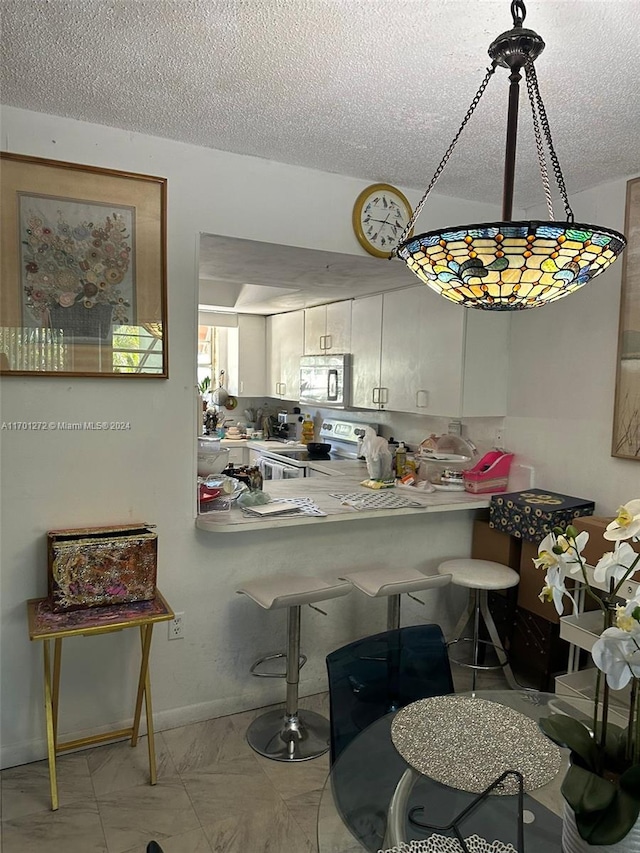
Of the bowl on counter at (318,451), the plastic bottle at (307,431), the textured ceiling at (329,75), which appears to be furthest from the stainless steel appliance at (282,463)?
the textured ceiling at (329,75)

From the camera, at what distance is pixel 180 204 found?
2.45m

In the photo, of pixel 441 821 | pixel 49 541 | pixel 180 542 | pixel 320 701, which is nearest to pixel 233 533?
pixel 180 542

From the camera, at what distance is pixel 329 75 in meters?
1.84

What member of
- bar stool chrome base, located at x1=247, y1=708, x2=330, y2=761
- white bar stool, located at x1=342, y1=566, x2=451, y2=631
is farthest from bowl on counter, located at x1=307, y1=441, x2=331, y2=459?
bar stool chrome base, located at x1=247, y1=708, x2=330, y2=761

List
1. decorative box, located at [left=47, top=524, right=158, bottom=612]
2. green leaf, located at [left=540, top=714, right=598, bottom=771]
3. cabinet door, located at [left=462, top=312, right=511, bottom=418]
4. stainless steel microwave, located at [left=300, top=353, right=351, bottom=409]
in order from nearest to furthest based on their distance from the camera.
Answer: green leaf, located at [left=540, top=714, right=598, bottom=771] → decorative box, located at [left=47, top=524, right=158, bottom=612] → cabinet door, located at [left=462, top=312, right=511, bottom=418] → stainless steel microwave, located at [left=300, top=353, right=351, bottom=409]

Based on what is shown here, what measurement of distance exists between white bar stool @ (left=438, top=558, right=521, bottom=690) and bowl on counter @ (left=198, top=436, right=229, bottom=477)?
119cm

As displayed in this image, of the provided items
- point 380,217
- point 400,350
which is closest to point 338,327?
point 400,350

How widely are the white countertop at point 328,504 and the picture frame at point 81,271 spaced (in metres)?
0.68

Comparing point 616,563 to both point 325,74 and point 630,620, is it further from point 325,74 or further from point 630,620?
point 325,74

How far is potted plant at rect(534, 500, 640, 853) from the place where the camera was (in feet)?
3.11

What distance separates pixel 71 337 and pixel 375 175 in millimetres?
1527

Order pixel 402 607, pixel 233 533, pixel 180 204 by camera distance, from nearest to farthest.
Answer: pixel 180 204, pixel 233 533, pixel 402 607

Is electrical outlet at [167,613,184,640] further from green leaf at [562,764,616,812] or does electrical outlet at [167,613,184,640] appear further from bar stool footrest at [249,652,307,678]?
green leaf at [562,764,616,812]

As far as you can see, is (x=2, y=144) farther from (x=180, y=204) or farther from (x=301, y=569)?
(x=301, y=569)
